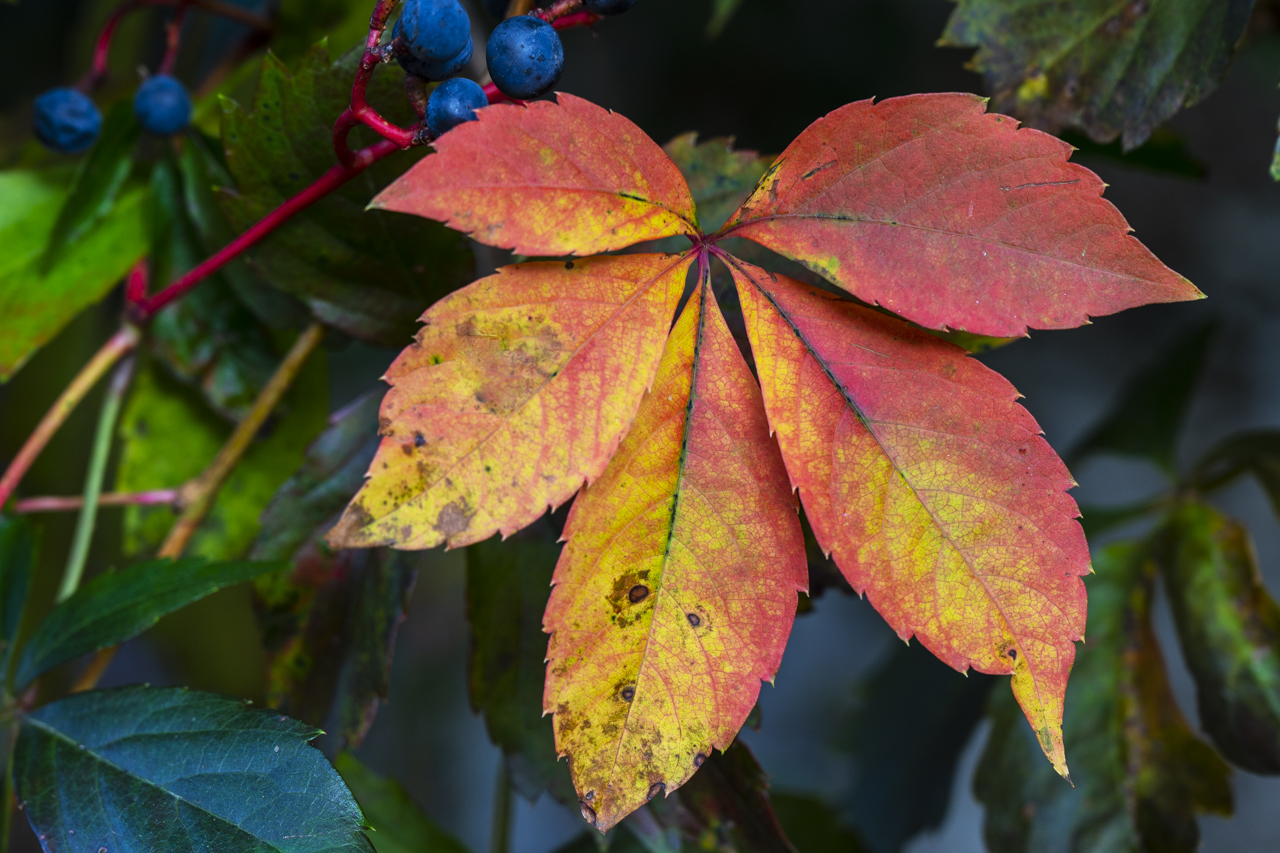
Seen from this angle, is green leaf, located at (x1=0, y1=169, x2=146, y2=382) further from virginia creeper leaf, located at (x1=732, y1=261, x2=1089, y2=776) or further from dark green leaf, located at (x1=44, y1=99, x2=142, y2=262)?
virginia creeper leaf, located at (x1=732, y1=261, x2=1089, y2=776)

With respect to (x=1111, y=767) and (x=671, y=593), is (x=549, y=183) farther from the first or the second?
(x=1111, y=767)

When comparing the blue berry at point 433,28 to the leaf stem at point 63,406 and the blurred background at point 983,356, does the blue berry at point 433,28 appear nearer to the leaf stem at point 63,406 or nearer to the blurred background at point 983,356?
the leaf stem at point 63,406

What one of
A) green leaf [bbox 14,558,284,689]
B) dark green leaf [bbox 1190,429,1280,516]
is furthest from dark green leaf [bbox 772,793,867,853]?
green leaf [bbox 14,558,284,689]

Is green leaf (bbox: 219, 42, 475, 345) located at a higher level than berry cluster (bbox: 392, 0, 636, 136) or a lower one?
lower

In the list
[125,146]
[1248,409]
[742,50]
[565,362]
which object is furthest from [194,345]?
[1248,409]

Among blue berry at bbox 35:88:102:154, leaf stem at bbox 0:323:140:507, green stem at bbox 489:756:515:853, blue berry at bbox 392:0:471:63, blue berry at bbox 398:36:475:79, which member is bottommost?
green stem at bbox 489:756:515:853

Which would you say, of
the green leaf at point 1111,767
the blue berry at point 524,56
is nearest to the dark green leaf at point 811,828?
the green leaf at point 1111,767

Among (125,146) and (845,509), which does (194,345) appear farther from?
(845,509)

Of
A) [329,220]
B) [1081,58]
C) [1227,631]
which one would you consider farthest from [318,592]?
[1227,631]
